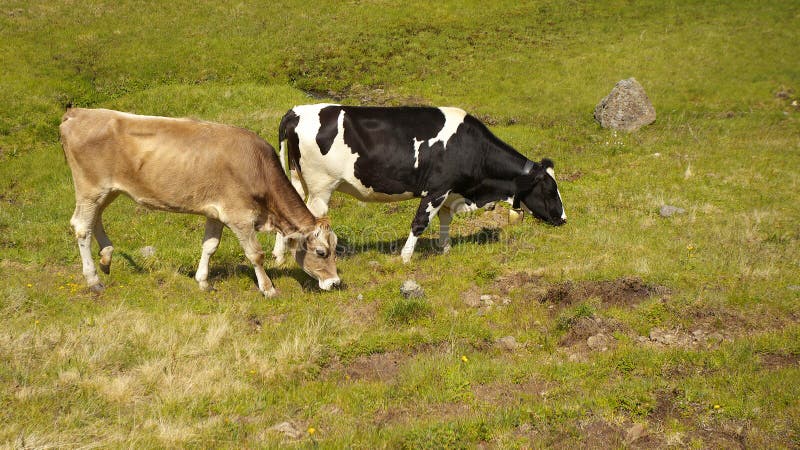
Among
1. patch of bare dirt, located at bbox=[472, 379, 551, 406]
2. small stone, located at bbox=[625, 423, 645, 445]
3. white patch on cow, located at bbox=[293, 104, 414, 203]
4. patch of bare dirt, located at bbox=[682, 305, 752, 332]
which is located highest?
white patch on cow, located at bbox=[293, 104, 414, 203]

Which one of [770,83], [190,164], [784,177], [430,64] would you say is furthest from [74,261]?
[770,83]

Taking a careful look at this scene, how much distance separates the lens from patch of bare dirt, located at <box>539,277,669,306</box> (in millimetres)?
10625

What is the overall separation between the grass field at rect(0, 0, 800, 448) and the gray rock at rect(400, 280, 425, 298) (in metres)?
0.28

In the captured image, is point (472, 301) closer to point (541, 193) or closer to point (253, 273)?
point (541, 193)

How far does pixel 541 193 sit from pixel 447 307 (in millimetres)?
4615

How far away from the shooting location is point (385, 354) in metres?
9.06

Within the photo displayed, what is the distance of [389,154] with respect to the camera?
12859 mm

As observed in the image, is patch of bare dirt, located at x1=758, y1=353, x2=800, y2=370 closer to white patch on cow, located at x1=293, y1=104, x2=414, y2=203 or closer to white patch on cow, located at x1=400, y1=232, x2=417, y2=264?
white patch on cow, located at x1=400, y1=232, x2=417, y2=264

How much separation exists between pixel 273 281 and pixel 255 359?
3.80 meters

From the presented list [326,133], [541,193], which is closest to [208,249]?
[326,133]

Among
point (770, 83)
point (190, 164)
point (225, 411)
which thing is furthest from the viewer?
point (770, 83)

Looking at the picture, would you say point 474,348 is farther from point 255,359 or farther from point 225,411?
point 225,411

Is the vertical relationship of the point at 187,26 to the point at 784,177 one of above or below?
above

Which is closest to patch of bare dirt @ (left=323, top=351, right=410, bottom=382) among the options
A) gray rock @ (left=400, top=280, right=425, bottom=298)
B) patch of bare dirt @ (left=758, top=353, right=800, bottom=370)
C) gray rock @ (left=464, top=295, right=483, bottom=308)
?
gray rock @ (left=400, top=280, right=425, bottom=298)
